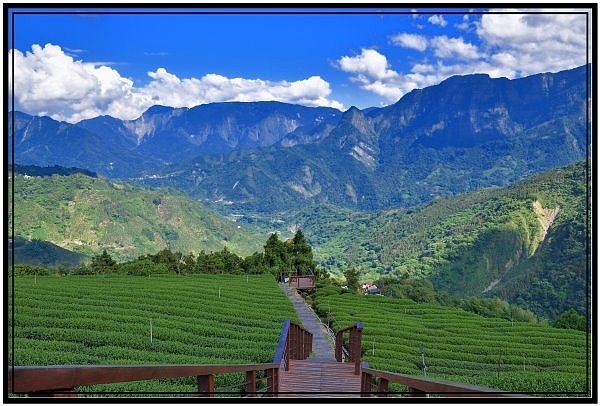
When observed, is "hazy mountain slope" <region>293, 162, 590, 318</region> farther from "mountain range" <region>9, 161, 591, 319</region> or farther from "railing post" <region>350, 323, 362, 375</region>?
"railing post" <region>350, 323, 362, 375</region>

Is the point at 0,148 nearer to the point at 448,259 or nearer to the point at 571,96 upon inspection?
the point at 448,259

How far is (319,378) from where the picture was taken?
5555 mm

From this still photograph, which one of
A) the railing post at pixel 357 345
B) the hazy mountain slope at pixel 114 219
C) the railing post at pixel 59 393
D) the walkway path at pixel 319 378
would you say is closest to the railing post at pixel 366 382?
the walkway path at pixel 319 378

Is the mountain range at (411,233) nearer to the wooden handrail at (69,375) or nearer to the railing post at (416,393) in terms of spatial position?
the railing post at (416,393)

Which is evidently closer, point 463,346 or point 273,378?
point 273,378

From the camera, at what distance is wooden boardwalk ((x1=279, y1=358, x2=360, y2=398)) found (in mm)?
5130

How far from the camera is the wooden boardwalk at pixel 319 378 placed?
202 inches

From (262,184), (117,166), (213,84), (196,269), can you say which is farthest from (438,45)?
(117,166)

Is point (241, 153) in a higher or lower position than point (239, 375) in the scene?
higher

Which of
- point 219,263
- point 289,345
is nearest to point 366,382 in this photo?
point 289,345

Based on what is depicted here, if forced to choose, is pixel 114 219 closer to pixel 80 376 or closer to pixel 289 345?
pixel 289 345

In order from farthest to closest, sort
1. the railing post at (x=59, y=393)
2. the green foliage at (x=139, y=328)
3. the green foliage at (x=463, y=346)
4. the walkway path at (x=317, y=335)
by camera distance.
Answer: the walkway path at (x=317, y=335), the green foliage at (x=463, y=346), the green foliage at (x=139, y=328), the railing post at (x=59, y=393)

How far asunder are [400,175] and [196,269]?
156 meters

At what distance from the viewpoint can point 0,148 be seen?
11.2 feet
